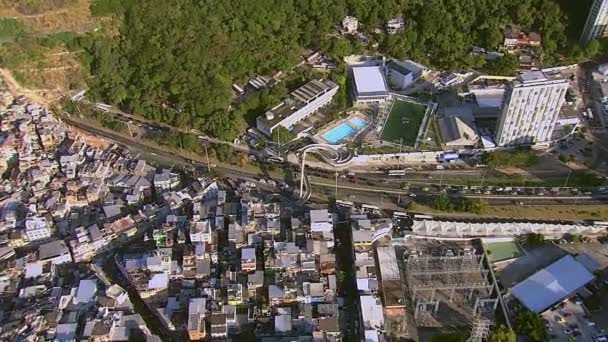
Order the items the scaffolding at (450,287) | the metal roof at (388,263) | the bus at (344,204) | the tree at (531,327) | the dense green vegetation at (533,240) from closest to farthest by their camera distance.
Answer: the tree at (531,327) < the scaffolding at (450,287) < the metal roof at (388,263) < the dense green vegetation at (533,240) < the bus at (344,204)

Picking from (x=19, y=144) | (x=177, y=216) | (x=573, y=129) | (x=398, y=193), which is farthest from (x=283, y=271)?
(x=573, y=129)

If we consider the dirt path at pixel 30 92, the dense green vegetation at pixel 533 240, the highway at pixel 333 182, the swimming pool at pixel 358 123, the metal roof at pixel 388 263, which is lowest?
the metal roof at pixel 388 263

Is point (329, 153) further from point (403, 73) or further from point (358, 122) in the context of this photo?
point (403, 73)

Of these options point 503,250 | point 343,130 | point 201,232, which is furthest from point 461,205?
point 201,232

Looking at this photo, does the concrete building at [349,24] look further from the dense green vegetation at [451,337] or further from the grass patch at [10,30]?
the dense green vegetation at [451,337]

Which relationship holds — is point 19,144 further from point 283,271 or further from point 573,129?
point 573,129

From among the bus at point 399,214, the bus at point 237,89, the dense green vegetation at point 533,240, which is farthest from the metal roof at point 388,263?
the bus at point 237,89
